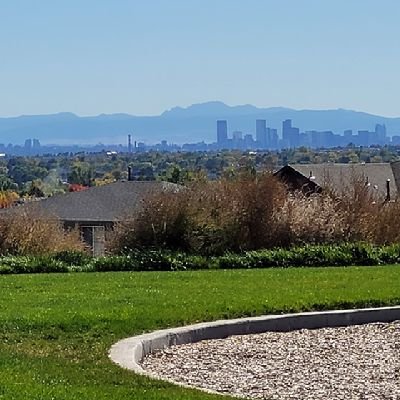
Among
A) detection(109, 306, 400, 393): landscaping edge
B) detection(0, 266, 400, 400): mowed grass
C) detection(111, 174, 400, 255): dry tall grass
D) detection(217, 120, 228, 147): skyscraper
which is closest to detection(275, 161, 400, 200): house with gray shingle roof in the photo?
detection(111, 174, 400, 255): dry tall grass

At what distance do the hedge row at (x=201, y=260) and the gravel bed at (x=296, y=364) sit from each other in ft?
25.3

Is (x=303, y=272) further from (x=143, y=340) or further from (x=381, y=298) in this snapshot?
(x=143, y=340)

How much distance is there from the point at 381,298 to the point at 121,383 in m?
6.43

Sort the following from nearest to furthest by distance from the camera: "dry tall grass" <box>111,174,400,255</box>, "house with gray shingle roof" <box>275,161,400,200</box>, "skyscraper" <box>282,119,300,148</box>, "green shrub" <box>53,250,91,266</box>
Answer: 1. "green shrub" <box>53,250,91,266</box>
2. "dry tall grass" <box>111,174,400,255</box>
3. "house with gray shingle roof" <box>275,161,400,200</box>
4. "skyscraper" <box>282,119,300,148</box>

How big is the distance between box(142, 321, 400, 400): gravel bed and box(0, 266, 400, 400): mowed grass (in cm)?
71

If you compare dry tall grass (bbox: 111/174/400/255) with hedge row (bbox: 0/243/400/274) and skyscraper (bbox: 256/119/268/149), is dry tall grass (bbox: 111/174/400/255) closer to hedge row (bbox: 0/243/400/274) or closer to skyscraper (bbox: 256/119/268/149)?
hedge row (bbox: 0/243/400/274)

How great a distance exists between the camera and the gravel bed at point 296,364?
9.23 metres

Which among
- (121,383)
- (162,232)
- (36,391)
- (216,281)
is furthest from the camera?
(162,232)

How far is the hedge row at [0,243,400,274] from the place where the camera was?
2014cm

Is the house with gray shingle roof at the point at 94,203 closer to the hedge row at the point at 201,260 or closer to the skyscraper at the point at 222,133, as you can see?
the hedge row at the point at 201,260

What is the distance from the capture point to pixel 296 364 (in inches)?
416

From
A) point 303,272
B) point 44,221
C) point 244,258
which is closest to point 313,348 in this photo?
point 303,272

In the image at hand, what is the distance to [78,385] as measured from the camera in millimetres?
8133

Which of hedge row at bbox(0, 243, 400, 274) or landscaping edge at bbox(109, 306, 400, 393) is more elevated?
landscaping edge at bbox(109, 306, 400, 393)
